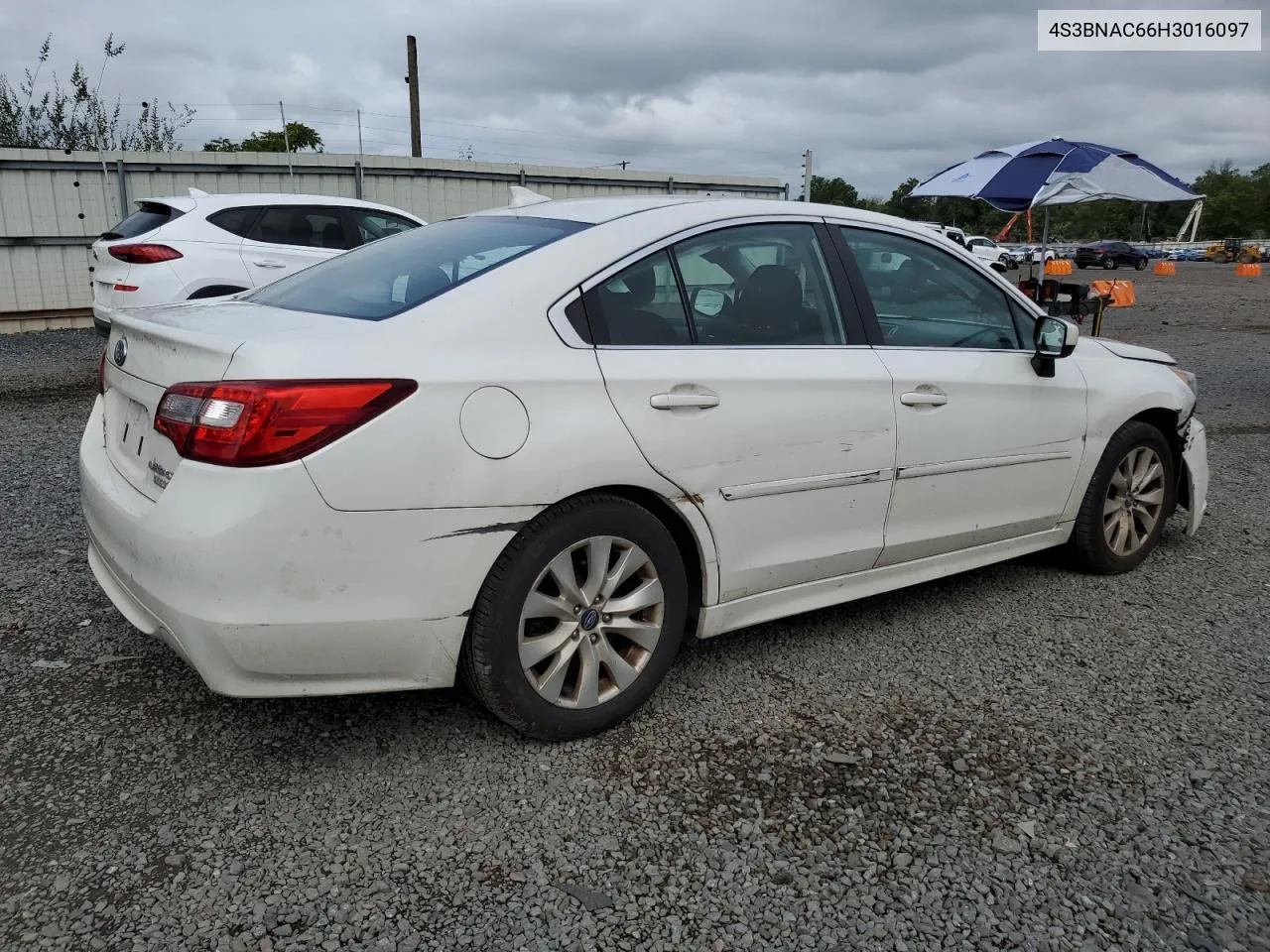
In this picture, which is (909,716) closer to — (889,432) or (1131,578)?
(889,432)

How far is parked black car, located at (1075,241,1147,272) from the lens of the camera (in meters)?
50.3

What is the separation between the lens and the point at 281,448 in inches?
95.7

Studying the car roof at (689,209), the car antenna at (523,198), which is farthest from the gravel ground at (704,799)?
the car antenna at (523,198)

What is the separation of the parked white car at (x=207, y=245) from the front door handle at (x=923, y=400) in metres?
6.49

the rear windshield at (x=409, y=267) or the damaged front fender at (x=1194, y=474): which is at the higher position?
the rear windshield at (x=409, y=267)

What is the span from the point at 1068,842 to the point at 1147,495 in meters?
2.50

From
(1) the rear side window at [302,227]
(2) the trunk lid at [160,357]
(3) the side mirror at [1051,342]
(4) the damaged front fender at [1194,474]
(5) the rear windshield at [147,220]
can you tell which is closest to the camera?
(2) the trunk lid at [160,357]

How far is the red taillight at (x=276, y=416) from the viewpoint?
2430 millimetres

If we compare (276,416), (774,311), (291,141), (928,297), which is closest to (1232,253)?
(291,141)

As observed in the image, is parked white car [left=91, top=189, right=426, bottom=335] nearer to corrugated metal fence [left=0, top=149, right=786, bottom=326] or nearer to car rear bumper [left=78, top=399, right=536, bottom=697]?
corrugated metal fence [left=0, top=149, right=786, bottom=326]

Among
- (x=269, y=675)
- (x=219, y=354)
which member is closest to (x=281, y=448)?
(x=219, y=354)

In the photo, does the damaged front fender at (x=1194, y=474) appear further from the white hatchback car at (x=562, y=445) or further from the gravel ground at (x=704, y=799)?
the white hatchback car at (x=562, y=445)

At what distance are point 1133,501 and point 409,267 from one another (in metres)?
3.25

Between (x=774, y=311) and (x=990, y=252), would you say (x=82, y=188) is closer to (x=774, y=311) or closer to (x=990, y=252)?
(x=774, y=311)
